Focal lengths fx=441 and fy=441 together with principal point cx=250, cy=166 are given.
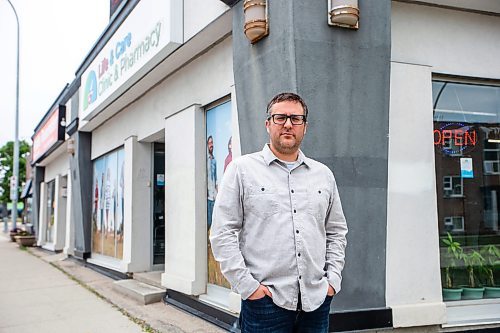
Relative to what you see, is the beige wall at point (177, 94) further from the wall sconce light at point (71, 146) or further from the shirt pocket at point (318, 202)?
the shirt pocket at point (318, 202)

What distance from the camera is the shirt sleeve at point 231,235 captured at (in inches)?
86.4

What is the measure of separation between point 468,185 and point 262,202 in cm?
373

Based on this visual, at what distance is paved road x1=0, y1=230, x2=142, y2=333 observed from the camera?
548 centimetres

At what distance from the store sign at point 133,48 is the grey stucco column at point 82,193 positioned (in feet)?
7.31

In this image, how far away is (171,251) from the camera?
655 cm

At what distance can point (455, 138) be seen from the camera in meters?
5.08

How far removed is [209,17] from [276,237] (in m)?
3.70

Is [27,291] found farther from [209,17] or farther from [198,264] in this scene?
[209,17]

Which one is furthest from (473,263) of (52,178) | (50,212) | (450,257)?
(50,212)

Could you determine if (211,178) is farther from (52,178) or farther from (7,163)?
(7,163)

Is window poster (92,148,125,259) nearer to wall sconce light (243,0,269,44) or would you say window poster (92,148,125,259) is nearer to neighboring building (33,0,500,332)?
neighboring building (33,0,500,332)

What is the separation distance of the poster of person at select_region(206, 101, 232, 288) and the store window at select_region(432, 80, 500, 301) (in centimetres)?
249

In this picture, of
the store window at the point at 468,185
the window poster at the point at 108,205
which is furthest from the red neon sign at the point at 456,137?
the window poster at the point at 108,205

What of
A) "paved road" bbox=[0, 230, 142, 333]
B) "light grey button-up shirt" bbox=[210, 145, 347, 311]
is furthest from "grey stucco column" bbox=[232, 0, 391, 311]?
"paved road" bbox=[0, 230, 142, 333]
